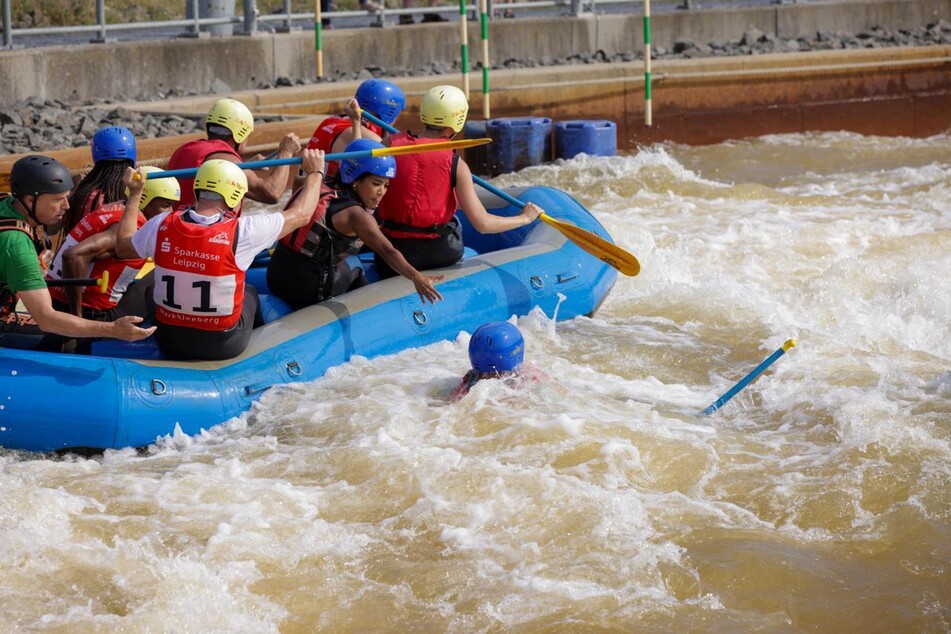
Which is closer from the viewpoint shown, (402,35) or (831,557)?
(831,557)

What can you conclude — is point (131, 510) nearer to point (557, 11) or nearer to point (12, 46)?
point (12, 46)

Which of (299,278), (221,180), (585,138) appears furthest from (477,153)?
(221,180)

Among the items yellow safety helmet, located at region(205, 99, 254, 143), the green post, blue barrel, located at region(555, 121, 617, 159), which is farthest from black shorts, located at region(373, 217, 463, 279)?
the green post

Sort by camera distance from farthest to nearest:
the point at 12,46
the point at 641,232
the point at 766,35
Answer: the point at 766,35
the point at 12,46
the point at 641,232

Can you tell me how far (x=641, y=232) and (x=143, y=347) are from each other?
425 centimetres

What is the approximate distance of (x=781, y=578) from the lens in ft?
14.0

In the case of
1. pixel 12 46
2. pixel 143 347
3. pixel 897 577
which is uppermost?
pixel 12 46

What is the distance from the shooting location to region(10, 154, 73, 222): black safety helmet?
5043 mm

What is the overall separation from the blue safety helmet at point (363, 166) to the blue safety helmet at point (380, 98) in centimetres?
97

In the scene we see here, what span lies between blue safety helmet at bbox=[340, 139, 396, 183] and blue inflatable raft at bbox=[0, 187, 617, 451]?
58 centimetres

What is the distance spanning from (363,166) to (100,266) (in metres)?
1.26

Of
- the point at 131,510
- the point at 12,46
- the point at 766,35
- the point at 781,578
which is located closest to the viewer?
the point at 781,578

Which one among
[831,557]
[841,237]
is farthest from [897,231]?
[831,557]

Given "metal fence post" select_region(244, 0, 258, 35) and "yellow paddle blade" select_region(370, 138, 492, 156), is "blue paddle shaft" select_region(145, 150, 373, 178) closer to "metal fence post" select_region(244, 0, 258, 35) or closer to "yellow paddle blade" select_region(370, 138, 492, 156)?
"yellow paddle blade" select_region(370, 138, 492, 156)
